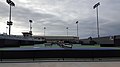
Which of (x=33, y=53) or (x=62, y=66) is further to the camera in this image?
(x=33, y=53)

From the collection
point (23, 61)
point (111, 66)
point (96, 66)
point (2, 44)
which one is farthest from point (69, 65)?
point (2, 44)

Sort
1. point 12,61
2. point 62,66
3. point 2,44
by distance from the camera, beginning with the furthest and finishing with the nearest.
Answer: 1. point 2,44
2. point 12,61
3. point 62,66

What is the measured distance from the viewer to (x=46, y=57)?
1161cm

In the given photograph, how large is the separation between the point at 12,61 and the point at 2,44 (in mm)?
25624

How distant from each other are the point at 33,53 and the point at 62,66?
96.5 inches

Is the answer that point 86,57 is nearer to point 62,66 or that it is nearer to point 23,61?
point 62,66

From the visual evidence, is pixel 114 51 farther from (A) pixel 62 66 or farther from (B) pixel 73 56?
(A) pixel 62 66

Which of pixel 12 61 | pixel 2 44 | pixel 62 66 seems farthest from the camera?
pixel 2 44

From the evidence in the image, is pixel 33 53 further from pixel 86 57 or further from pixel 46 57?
pixel 86 57

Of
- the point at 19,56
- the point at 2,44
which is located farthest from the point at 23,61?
the point at 2,44

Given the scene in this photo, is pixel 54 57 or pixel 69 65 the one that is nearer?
pixel 69 65

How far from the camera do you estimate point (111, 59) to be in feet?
38.9

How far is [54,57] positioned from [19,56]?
218 centimetres

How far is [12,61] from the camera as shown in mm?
11430
